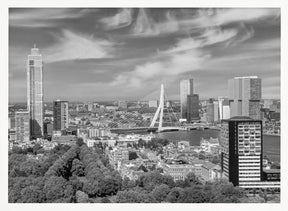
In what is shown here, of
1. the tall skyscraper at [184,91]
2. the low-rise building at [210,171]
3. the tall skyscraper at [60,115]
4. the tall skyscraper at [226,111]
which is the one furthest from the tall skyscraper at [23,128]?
the tall skyscraper at [226,111]

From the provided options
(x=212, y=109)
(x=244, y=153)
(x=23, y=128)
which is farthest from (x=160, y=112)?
(x=23, y=128)

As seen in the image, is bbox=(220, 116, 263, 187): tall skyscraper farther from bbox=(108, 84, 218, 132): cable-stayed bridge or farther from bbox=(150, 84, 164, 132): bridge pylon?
bbox=(150, 84, 164, 132): bridge pylon

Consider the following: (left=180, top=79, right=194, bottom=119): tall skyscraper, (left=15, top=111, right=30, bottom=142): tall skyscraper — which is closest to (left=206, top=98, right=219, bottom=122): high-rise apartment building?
(left=180, top=79, right=194, bottom=119): tall skyscraper

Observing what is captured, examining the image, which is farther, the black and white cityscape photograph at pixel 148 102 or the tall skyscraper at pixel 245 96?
the tall skyscraper at pixel 245 96

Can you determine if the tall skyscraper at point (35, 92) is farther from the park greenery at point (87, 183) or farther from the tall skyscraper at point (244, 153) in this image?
the tall skyscraper at point (244, 153)

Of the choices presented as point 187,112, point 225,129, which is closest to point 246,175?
point 225,129

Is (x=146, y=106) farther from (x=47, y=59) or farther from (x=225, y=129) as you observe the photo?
(x=47, y=59)
